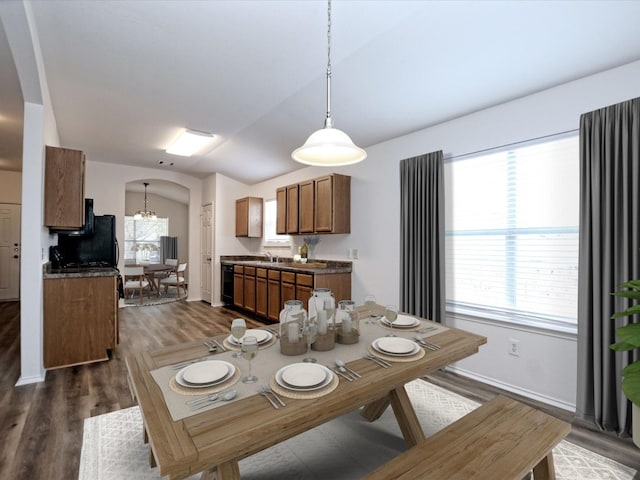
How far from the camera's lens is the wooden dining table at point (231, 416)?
0.90 meters

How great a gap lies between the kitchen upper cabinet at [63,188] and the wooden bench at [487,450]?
11.4 ft

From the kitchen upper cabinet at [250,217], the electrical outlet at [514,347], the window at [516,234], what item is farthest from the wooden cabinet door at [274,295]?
the electrical outlet at [514,347]

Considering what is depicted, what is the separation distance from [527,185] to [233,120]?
328 cm

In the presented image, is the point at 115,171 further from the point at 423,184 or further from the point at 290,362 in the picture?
the point at 290,362

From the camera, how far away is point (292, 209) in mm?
4977

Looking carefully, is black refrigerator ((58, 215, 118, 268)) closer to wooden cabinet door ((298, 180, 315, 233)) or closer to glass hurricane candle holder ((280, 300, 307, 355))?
wooden cabinet door ((298, 180, 315, 233))

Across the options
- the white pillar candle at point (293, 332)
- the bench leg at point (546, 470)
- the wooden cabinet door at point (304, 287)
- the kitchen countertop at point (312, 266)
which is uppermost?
the kitchen countertop at point (312, 266)

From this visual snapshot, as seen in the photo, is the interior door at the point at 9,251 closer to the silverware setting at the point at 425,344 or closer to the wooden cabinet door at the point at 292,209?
the wooden cabinet door at the point at 292,209

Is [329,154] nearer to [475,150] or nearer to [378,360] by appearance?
[378,360]

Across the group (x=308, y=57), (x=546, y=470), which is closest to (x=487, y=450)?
(x=546, y=470)

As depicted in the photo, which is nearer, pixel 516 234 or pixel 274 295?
pixel 516 234

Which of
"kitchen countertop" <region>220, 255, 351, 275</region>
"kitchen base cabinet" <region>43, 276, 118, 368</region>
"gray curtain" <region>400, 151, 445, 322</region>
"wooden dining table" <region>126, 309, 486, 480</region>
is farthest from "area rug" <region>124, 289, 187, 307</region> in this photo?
"wooden dining table" <region>126, 309, 486, 480</region>

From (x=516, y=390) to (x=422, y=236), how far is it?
1.55 m

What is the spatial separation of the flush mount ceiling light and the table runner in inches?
143
